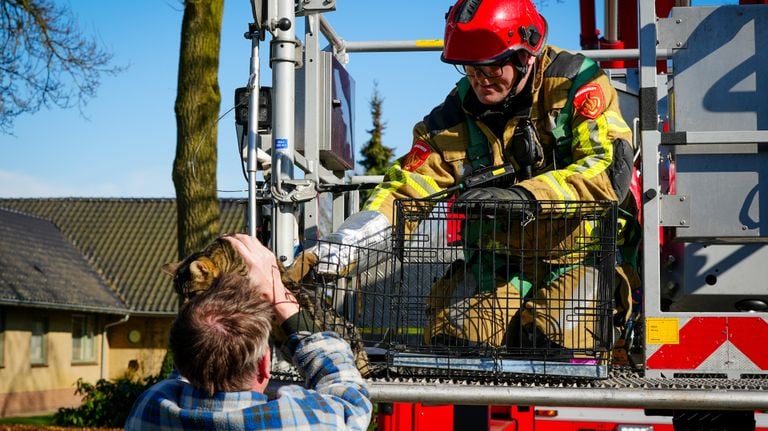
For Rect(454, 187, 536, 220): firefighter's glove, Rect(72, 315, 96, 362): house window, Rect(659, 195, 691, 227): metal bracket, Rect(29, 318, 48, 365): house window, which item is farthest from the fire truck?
Rect(72, 315, 96, 362): house window

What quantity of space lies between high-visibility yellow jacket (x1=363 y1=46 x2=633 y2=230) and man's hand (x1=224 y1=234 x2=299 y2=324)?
4.56 feet

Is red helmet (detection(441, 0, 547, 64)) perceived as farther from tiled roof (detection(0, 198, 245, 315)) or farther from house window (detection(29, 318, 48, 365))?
tiled roof (detection(0, 198, 245, 315))

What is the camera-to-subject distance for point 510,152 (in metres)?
4.77

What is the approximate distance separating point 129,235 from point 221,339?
120 feet

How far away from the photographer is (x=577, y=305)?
13.7ft

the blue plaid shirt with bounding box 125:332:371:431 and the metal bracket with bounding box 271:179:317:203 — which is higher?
the metal bracket with bounding box 271:179:317:203

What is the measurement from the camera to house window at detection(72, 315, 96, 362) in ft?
103

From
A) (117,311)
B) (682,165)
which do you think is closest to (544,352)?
(682,165)

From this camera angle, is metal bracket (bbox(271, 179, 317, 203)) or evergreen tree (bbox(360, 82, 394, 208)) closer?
metal bracket (bbox(271, 179, 317, 203))

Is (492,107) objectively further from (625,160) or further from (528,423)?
(528,423)

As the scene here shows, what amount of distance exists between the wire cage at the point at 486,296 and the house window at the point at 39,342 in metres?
26.0

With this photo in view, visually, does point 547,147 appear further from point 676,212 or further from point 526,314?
point 526,314

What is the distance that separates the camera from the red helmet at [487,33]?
4594mm

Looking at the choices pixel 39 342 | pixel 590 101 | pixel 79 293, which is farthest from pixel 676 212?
pixel 79 293
